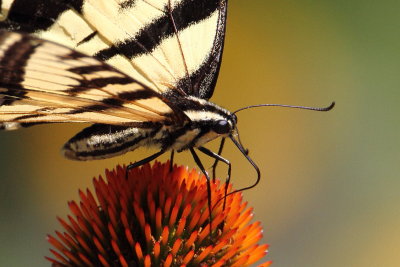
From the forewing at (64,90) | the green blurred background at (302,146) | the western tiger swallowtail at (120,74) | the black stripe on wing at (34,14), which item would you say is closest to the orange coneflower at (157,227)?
the western tiger swallowtail at (120,74)

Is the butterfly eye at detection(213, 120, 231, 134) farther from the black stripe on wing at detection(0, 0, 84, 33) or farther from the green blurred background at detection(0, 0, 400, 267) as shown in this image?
the green blurred background at detection(0, 0, 400, 267)

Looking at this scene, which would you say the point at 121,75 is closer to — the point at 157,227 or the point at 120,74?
the point at 120,74

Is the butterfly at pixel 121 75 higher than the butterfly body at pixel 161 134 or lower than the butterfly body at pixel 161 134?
higher

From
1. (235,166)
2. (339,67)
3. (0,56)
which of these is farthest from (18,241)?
(339,67)

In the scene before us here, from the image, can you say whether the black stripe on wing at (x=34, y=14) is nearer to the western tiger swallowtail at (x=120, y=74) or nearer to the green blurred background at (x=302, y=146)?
the western tiger swallowtail at (x=120, y=74)

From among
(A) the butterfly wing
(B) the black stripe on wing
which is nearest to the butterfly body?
(A) the butterfly wing

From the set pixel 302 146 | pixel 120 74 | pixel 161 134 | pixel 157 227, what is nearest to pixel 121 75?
pixel 120 74
